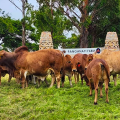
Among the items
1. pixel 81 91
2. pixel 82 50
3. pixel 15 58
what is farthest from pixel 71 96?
pixel 82 50

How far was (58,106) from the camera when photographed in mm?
5629

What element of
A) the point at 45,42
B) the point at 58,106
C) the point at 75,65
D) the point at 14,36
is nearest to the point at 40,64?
the point at 75,65

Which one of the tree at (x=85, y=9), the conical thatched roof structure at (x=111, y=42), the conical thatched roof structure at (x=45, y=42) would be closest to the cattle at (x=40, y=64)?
the conical thatched roof structure at (x=45, y=42)

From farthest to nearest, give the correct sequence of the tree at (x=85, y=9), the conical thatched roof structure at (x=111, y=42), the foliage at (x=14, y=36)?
the foliage at (x=14, y=36) < the tree at (x=85, y=9) < the conical thatched roof structure at (x=111, y=42)

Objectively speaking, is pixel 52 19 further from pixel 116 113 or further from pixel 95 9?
pixel 116 113

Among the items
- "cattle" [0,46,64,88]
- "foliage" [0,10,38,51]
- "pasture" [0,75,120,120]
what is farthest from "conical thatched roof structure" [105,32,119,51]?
"foliage" [0,10,38,51]

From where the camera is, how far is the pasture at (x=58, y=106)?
16.3ft

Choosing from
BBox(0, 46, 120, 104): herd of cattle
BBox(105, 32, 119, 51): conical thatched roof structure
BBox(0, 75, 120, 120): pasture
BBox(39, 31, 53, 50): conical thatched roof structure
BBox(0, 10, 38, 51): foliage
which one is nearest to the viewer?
BBox(0, 75, 120, 120): pasture

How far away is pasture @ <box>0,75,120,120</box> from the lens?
16.3 feet

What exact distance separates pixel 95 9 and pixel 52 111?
1432 centimetres

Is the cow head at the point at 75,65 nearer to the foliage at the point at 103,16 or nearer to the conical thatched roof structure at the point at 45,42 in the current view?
the conical thatched roof structure at the point at 45,42

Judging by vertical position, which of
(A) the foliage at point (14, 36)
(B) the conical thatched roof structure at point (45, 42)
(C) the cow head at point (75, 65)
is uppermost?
(A) the foliage at point (14, 36)

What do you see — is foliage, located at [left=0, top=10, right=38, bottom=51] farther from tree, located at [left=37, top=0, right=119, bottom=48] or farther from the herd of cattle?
the herd of cattle

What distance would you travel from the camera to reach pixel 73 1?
16.7 meters
